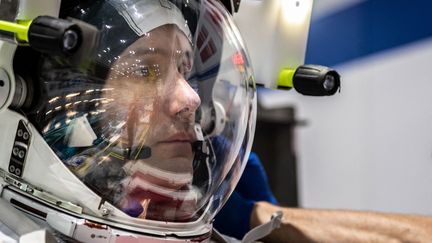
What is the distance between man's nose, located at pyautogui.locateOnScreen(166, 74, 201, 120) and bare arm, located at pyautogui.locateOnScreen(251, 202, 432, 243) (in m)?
0.40

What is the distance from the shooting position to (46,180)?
0.69 metres

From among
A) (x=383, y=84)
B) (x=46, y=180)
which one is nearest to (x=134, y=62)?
(x=46, y=180)

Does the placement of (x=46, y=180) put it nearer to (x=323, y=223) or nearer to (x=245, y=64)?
(x=245, y=64)

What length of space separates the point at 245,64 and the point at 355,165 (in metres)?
1.40

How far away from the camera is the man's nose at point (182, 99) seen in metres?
0.75

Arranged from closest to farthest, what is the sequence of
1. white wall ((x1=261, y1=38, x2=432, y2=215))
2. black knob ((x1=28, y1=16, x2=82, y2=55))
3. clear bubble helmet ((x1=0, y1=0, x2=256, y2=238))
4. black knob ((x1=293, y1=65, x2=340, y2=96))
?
black knob ((x1=28, y1=16, x2=82, y2=55))
clear bubble helmet ((x1=0, y1=0, x2=256, y2=238))
black knob ((x1=293, y1=65, x2=340, y2=96))
white wall ((x1=261, y1=38, x2=432, y2=215))

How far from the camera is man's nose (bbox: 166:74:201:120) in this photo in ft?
2.46

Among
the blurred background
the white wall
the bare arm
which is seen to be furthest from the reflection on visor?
the white wall

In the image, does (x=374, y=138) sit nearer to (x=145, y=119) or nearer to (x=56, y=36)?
(x=145, y=119)

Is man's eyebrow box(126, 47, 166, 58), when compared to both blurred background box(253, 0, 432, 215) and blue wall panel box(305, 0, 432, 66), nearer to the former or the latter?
blurred background box(253, 0, 432, 215)

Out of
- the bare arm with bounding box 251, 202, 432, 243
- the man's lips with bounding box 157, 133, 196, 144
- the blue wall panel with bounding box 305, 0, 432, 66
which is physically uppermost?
the blue wall panel with bounding box 305, 0, 432, 66

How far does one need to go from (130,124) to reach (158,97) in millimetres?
60

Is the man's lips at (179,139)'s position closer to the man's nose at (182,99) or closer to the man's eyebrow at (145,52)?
the man's nose at (182,99)

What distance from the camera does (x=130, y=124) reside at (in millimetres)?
714
